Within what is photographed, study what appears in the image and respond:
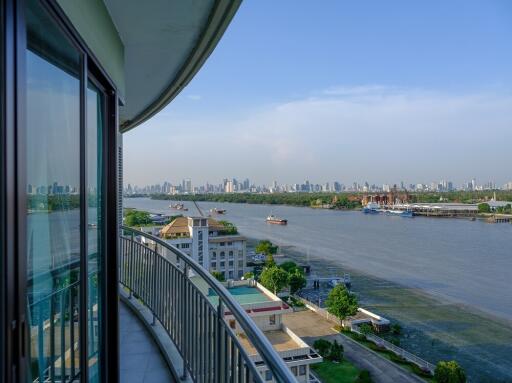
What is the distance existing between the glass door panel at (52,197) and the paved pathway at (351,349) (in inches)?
492

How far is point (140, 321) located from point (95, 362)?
1.30 m

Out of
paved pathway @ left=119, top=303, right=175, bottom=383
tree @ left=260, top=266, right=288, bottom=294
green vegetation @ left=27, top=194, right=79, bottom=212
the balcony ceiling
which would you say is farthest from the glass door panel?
tree @ left=260, top=266, right=288, bottom=294

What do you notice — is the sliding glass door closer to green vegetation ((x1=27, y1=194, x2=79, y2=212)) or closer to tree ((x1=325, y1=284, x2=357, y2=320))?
green vegetation ((x1=27, y1=194, x2=79, y2=212))

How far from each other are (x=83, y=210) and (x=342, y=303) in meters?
15.5

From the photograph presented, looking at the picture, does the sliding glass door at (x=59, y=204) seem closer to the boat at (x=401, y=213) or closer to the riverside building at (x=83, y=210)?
the riverside building at (x=83, y=210)

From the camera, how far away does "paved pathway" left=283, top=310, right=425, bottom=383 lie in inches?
473

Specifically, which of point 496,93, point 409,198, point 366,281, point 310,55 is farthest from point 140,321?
point 409,198

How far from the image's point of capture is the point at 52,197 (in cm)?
108

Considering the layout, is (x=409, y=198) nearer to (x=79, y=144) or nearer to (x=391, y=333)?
(x=391, y=333)

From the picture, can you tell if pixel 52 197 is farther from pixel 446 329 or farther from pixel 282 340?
pixel 446 329

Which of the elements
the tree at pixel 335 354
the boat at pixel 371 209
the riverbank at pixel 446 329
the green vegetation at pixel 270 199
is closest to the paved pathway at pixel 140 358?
the tree at pixel 335 354

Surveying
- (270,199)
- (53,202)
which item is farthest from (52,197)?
(270,199)

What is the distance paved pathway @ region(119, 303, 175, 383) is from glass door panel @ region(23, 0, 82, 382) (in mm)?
789

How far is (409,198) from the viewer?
70625 millimetres
